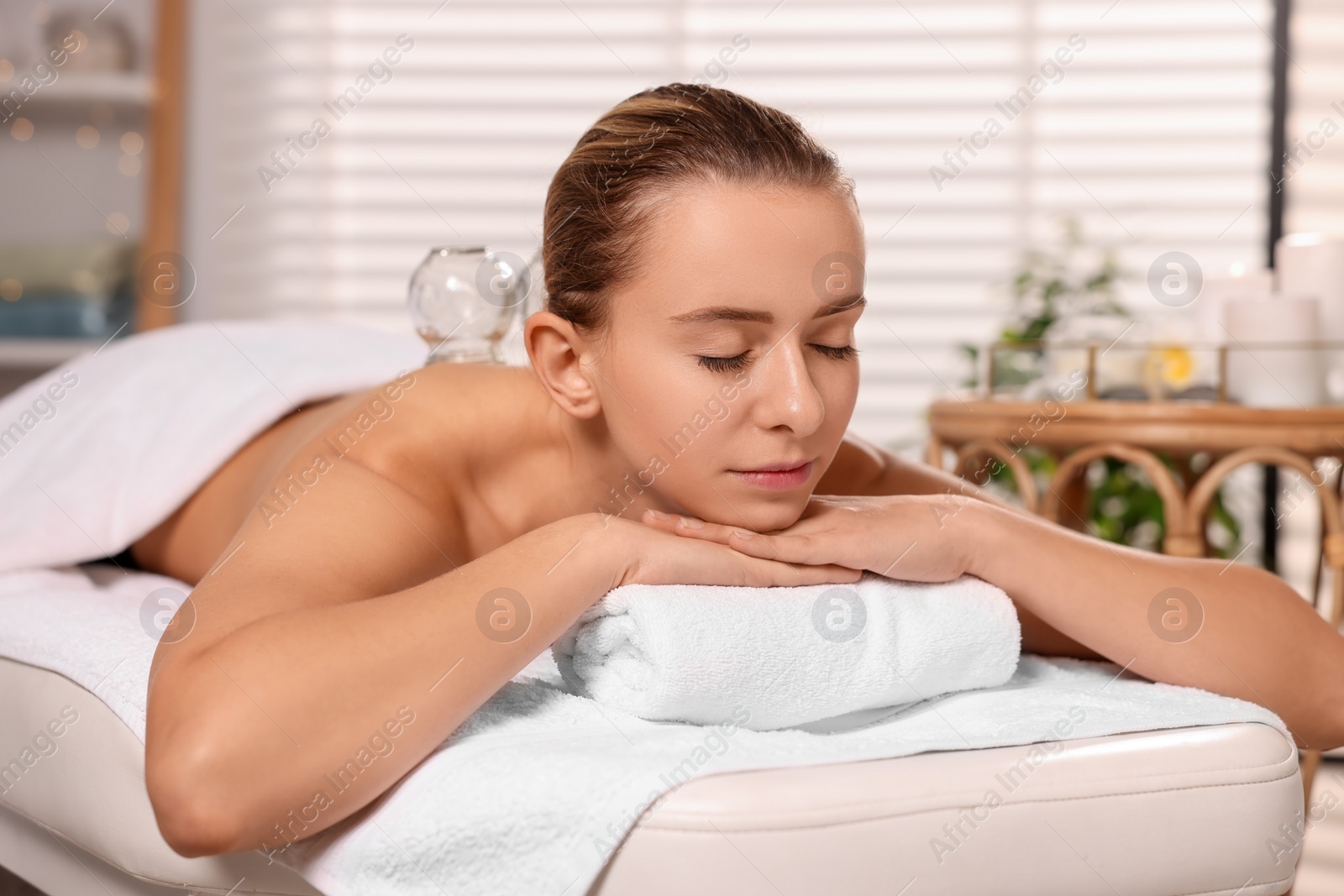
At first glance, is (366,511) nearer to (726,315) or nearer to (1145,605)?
(726,315)

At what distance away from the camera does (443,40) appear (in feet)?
10.7

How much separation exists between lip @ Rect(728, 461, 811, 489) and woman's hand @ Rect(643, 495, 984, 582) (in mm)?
42

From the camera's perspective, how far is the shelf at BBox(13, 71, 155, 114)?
10.0 ft

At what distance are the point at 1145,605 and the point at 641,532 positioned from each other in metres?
0.47

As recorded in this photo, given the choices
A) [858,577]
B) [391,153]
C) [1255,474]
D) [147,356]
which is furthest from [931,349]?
[858,577]

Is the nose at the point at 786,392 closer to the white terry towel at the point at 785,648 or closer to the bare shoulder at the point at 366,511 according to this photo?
the white terry towel at the point at 785,648

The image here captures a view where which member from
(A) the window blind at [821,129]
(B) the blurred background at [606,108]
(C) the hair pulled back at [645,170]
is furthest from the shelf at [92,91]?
(C) the hair pulled back at [645,170]

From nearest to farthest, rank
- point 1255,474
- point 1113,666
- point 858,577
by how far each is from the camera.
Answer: point 858,577
point 1113,666
point 1255,474

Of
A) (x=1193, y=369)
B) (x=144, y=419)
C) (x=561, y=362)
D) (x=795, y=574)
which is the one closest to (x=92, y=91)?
(x=144, y=419)

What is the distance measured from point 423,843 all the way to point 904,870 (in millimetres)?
325

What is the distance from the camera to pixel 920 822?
0.82m

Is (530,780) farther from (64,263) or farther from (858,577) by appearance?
(64,263)

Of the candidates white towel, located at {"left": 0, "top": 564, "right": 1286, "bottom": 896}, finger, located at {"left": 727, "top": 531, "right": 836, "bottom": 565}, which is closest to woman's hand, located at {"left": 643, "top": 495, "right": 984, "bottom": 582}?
finger, located at {"left": 727, "top": 531, "right": 836, "bottom": 565}

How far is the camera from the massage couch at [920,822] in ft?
2.56
